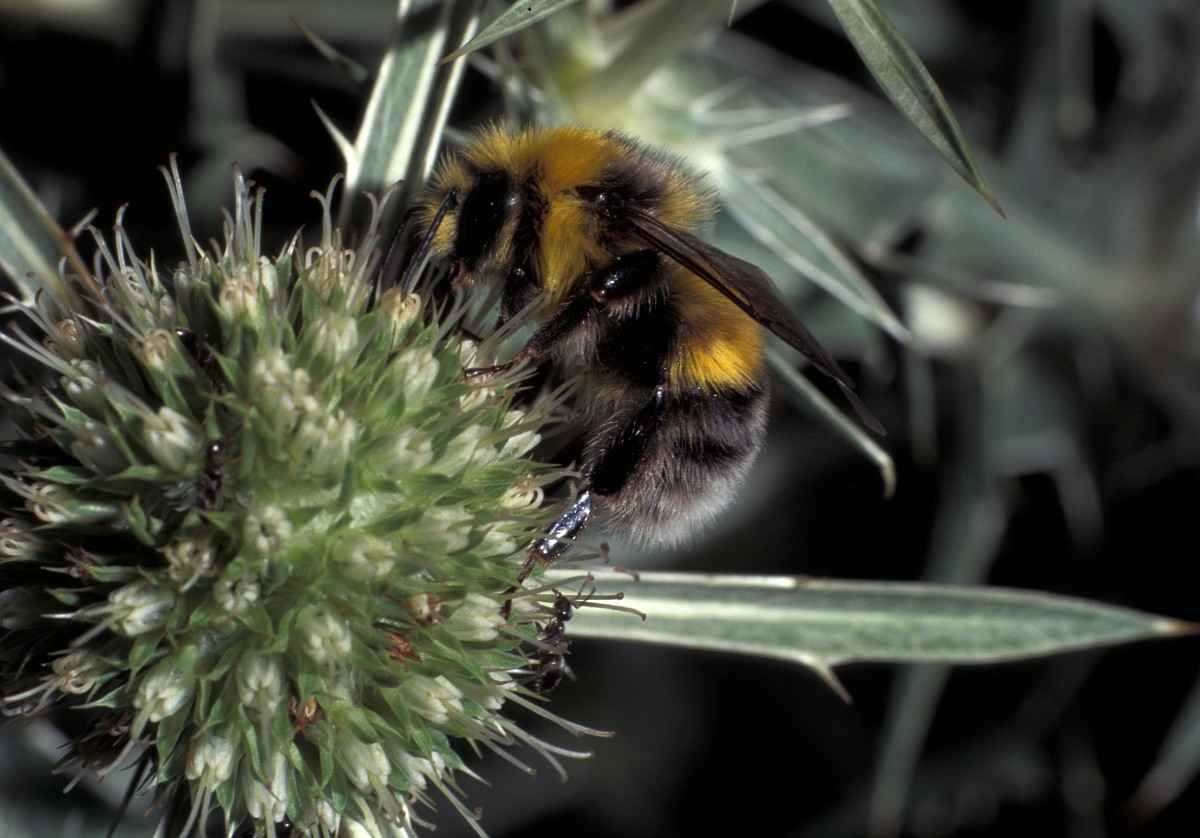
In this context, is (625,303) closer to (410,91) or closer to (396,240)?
(396,240)

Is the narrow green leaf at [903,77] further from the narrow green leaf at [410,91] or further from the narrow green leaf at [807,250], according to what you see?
the narrow green leaf at [807,250]

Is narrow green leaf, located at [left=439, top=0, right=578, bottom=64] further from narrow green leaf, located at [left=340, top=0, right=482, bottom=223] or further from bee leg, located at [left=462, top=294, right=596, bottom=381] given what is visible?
bee leg, located at [left=462, top=294, right=596, bottom=381]

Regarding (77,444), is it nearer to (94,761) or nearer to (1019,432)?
(94,761)

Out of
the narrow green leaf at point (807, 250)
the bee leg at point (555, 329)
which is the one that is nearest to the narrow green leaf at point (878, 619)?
Result: the bee leg at point (555, 329)

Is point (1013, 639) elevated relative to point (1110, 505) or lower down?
elevated

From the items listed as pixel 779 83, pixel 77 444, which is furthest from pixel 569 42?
pixel 77 444
